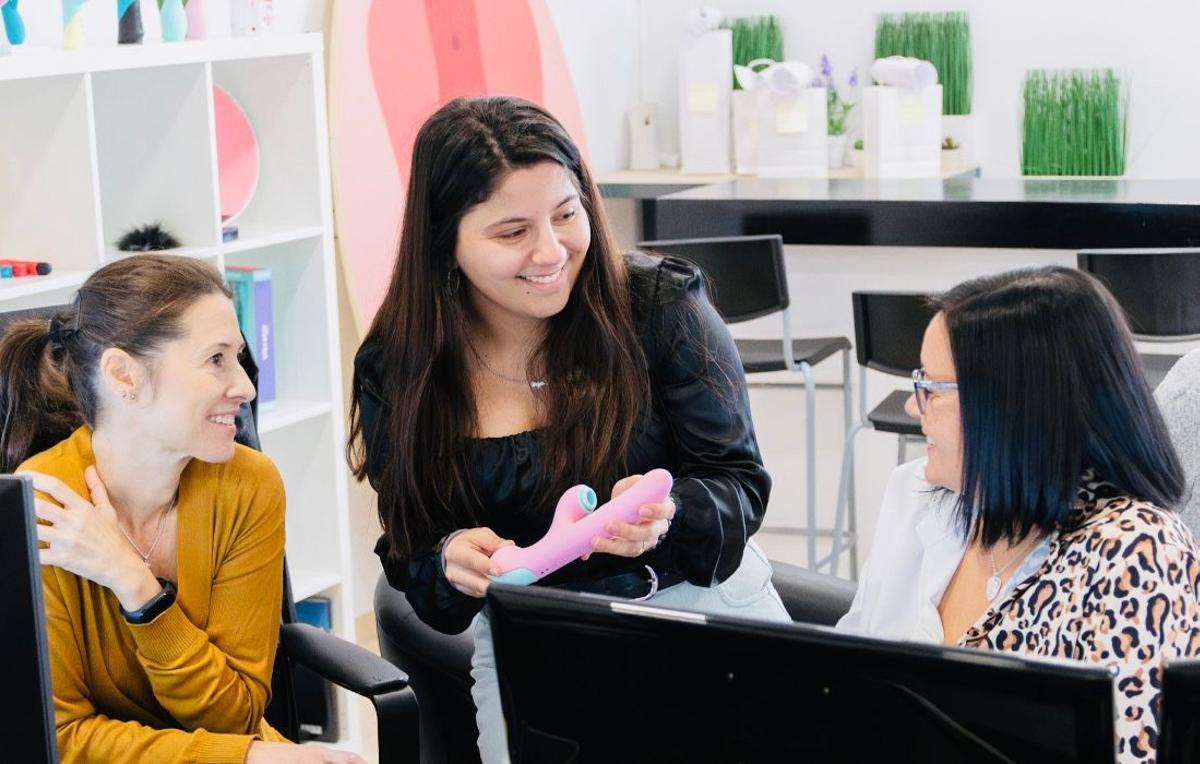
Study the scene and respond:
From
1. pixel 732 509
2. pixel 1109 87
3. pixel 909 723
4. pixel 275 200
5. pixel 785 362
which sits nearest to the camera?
pixel 909 723

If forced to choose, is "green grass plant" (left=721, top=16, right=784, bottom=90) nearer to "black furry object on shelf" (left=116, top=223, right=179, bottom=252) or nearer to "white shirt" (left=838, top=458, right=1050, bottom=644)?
"black furry object on shelf" (left=116, top=223, right=179, bottom=252)

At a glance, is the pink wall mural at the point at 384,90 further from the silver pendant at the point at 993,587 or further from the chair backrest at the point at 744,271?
the silver pendant at the point at 993,587

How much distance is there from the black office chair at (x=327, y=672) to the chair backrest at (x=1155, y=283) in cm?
185

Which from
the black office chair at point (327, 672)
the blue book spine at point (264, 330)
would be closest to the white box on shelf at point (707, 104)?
the blue book spine at point (264, 330)

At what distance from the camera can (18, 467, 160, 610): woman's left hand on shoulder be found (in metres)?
1.68

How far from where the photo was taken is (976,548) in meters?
1.63

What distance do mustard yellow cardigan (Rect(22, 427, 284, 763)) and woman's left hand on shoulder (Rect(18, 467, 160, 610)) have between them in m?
0.06

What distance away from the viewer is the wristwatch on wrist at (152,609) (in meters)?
1.72

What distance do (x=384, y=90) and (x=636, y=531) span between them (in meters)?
2.29

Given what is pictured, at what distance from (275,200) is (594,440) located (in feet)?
5.05

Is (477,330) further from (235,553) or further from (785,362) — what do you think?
(785,362)

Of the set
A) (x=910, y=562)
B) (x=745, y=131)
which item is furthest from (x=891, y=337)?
(x=745, y=131)

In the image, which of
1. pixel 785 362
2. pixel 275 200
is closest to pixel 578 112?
pixel 785 362

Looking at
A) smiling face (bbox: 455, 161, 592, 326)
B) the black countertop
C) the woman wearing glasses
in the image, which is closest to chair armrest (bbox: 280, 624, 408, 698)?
smiling face (bbox: 455, 161, 592, 326)
